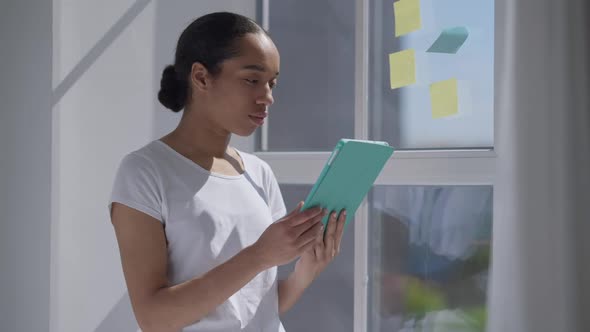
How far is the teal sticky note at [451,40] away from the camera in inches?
71.6

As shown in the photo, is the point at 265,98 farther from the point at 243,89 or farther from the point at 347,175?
the point at 347,175

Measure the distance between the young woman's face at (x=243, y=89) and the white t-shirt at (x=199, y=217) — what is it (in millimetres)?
99

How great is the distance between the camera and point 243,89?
1.14m

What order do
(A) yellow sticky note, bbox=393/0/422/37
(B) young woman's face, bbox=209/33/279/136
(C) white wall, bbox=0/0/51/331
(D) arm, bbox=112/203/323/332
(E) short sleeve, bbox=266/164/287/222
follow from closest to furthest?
(D) arm, bbox=112/203/323/332 → (B) young woman's face, bbox=209/33/279/136 → (E) short sleeve, bbox=266/164/287/222 → (C) white wall, bbox=0/0/51/331 → (A) yellow sticky note, bbox=393/0/422/37

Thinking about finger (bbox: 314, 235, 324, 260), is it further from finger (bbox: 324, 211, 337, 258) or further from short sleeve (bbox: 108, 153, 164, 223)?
short sleeve (bbox: 108, 153, 164, 223)

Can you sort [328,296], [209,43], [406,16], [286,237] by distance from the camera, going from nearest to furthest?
1. [286,237]
2. [209,43]
3. [406,16]
4. [328,296]

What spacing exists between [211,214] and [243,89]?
0.22 meters

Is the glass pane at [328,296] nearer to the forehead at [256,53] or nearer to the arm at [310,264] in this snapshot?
the arm at [310,264]

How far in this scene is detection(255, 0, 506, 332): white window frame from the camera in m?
1.77

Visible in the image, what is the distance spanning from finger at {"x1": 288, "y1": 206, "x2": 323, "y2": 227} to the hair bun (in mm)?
322

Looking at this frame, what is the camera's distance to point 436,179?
6.00ft

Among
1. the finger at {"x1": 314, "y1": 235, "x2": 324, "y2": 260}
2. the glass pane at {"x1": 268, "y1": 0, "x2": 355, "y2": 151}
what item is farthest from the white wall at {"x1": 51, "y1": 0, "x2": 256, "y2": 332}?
the finger at {"x1": 314, "y1": 235, "x2": 324, "y2": 260}

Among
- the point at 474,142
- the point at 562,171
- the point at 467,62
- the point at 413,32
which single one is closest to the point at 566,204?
the point at 562,171

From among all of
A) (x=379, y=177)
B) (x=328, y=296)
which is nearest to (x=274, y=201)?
(x=379, y=177)
